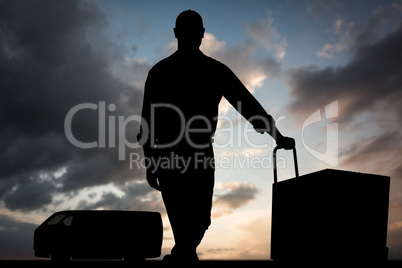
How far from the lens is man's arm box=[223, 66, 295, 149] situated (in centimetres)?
378

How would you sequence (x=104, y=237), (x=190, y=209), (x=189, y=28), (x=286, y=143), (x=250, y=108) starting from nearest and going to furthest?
(x=190, y=209) < (x=189, y=28) < (x=286, y=143) < (x=250, y=108) < (x=104, y=237)

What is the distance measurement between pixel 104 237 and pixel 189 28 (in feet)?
28.3

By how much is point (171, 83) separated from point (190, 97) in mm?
231

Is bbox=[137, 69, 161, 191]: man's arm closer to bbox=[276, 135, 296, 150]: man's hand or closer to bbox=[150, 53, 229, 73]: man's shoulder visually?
bbox=[150, 53, 229, 73]: man's shoulder

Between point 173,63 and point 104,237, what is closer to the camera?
Result: point 173,63

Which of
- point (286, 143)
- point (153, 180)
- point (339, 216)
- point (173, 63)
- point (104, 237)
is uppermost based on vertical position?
point (173, 63)

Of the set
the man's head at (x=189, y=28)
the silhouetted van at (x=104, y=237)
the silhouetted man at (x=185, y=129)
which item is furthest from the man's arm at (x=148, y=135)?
the silhouetted van at (x=104, y=237)

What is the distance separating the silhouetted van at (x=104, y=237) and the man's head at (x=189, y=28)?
8343mm

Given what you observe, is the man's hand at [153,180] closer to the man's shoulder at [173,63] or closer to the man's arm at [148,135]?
the man's arm at [148,135]

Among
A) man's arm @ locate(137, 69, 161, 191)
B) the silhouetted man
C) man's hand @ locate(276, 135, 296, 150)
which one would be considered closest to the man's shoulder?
the silhouetted man

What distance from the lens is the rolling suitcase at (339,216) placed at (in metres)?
2.91

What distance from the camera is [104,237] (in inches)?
428

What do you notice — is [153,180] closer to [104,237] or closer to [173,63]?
[173,63]

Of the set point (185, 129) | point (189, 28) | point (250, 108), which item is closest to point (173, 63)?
point (189, 28)
